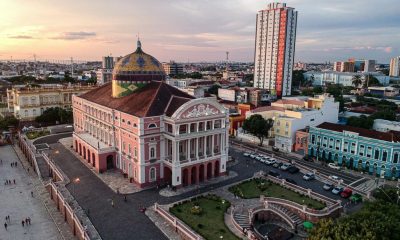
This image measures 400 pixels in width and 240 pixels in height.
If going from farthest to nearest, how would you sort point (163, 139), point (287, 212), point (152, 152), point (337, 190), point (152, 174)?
point (152, 174)
point (163, 139)
point (152, 152)
point (337, 190)
point (287, 212)

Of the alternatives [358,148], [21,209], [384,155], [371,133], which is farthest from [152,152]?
[371,133]

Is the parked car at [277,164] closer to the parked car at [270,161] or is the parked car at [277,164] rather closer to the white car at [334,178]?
the parked car at [270,161]

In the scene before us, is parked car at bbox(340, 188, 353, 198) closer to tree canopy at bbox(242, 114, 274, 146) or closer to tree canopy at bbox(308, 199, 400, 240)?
tree canopy at bbox(308, 199, 400, 240)

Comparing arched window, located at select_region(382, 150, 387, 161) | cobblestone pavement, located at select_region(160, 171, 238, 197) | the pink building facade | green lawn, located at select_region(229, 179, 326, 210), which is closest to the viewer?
green lawn, located at select_region(229, 179, 326, 210)

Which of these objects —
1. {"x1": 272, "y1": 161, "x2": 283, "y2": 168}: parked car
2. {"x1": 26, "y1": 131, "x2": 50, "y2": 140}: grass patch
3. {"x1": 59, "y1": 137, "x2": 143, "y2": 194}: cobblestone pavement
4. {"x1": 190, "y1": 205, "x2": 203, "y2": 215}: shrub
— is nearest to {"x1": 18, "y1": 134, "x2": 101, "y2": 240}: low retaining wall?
{"x1": 59, "y1": 137, "x2": 143, "y2": 194}: cobblestone pavement

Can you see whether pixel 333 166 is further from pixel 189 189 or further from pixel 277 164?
pixel 189 189

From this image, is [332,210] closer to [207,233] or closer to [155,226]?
[207,233]
